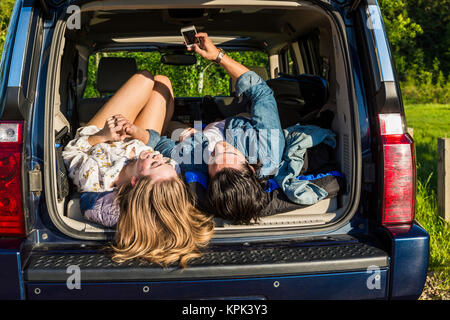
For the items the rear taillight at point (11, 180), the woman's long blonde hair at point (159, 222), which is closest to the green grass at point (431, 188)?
the woman's long blonde hair at point (159, 222)

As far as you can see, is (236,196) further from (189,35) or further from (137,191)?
(189,35)

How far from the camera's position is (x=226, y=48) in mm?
4539

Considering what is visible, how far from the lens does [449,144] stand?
3.83 meters

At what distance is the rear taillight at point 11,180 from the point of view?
1948mm

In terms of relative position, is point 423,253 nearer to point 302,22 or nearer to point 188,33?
point 188,33

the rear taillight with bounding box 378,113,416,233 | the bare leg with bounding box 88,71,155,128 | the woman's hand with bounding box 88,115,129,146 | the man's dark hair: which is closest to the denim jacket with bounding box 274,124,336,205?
the man's dark hair

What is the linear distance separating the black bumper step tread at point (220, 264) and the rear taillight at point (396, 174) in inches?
7.1

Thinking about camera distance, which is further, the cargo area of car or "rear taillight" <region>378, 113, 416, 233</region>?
the cargo area of car

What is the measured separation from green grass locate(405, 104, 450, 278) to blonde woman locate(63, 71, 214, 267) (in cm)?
183

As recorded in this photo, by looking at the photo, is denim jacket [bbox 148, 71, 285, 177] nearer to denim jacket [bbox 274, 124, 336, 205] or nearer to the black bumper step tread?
denim jacket [bbox 274, 124, 336, 205]

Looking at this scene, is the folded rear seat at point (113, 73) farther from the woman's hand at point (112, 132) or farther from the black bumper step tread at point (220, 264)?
the black bumper step tread at point (220, 264)

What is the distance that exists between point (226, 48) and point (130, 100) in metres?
1.61

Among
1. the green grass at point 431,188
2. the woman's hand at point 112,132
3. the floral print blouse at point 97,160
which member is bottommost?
the green grass at point 431,188

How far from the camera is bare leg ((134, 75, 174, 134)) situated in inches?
132
